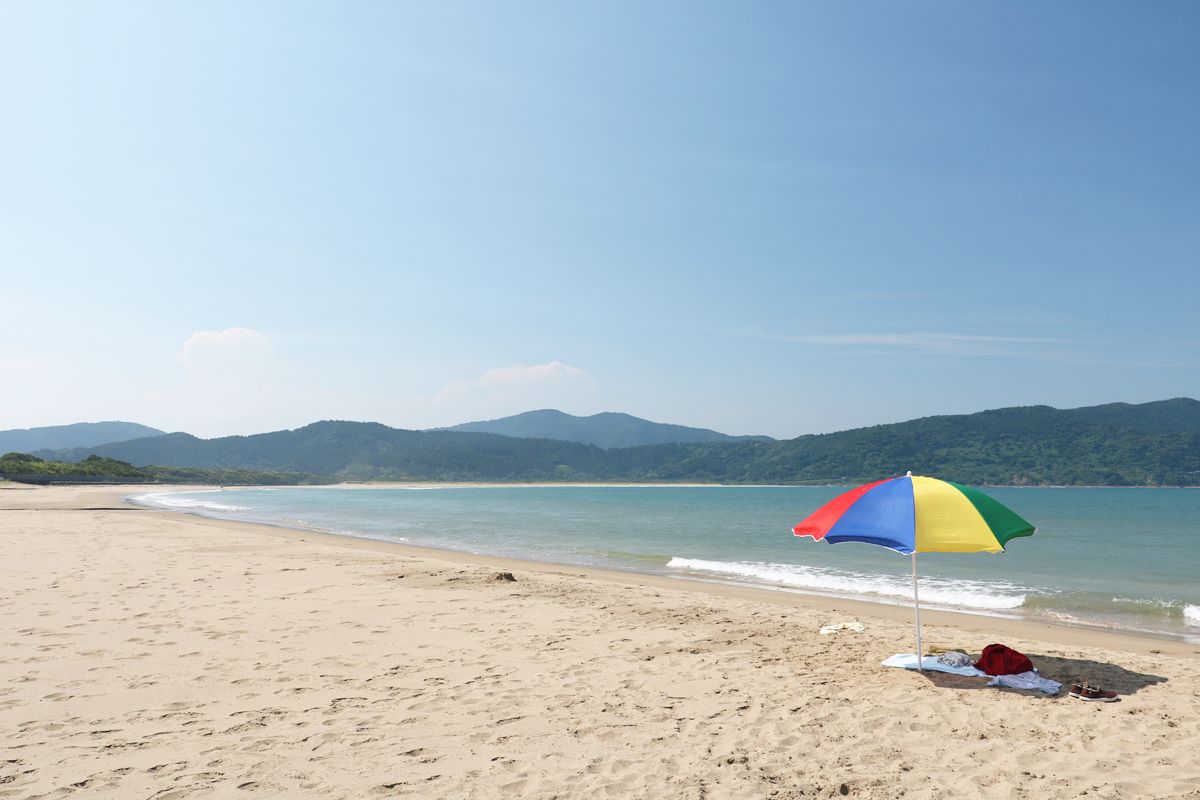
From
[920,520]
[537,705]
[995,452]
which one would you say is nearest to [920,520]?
[920,520]

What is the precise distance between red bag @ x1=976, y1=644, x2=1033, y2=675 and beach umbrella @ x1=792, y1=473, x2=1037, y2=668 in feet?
4.72

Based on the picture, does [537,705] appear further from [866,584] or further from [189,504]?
[189,504]

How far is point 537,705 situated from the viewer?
650cm

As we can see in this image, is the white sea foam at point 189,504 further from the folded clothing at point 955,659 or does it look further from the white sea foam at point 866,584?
the folded clothing at point 955,659

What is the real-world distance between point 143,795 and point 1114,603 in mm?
18275

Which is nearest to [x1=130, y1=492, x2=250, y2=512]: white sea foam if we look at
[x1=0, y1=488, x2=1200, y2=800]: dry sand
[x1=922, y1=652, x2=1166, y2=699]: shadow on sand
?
[x1=0, y1=488, x2=1200, y2=800]: dry sand

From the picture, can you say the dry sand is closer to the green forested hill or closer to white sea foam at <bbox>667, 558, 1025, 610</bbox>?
white sea foam at <bbox>667, 558, 1025, 610</bbox>

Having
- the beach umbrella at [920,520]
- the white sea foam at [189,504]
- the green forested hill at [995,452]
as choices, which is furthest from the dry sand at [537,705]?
the green forested hill at [995,452]

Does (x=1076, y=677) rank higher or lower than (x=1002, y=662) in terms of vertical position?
lower

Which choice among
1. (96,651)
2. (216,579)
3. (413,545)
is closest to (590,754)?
(96,651)

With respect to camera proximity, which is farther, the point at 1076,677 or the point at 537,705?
the point at 1076,677

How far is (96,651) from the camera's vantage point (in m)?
7.99

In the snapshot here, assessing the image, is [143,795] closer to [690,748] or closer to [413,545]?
[690,748]

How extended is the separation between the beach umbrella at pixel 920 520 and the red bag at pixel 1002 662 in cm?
144
